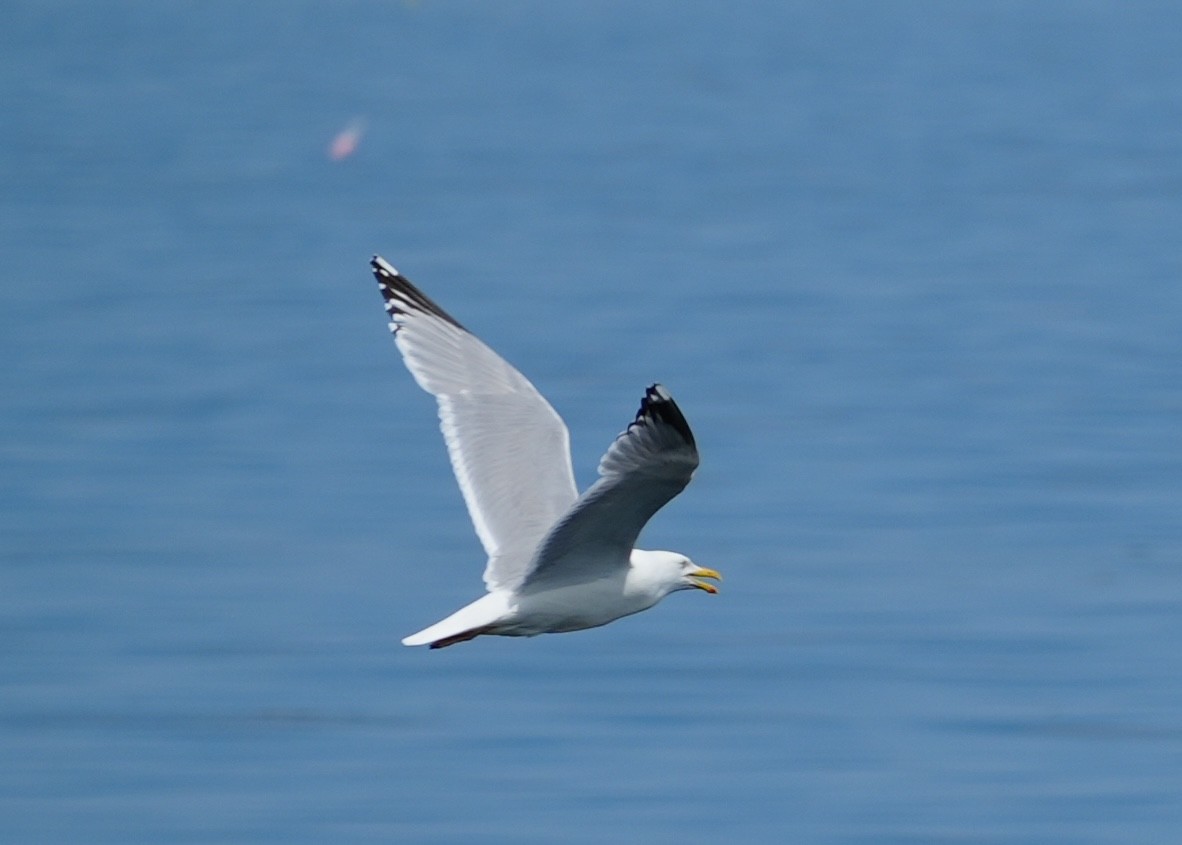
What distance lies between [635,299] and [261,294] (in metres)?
2.90

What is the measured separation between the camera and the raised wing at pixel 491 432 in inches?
354

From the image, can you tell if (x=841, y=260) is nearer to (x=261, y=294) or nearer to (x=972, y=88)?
(x=261, y=294)

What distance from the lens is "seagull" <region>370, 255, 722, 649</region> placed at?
306 inches

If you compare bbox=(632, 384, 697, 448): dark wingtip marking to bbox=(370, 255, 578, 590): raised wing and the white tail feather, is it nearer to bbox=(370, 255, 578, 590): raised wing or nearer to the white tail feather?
the white tail feather

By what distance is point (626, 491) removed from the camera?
7.92 metres

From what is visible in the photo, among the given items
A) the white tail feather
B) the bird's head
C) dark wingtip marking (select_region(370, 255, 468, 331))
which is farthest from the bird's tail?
dark wingtip marking (select_region(370, 255, 468, 331))

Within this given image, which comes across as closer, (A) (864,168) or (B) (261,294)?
(B) (261,294)

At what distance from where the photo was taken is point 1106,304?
2123 cm

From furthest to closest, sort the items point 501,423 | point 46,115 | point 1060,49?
point 1060,49, point 46,115, point 501,423

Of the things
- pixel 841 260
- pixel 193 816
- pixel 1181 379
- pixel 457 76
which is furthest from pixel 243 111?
pixel 193 816

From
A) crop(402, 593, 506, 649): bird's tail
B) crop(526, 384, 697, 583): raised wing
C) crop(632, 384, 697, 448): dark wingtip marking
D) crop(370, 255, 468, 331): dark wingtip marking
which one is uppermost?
crop(370, 255, 468, 331): dark wingtip marking

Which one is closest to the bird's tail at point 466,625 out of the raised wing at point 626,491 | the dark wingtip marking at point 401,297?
the raised wing at point 626,491

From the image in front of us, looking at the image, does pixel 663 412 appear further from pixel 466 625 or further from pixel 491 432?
pixel 491 432

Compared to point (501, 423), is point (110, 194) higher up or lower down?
higher up
